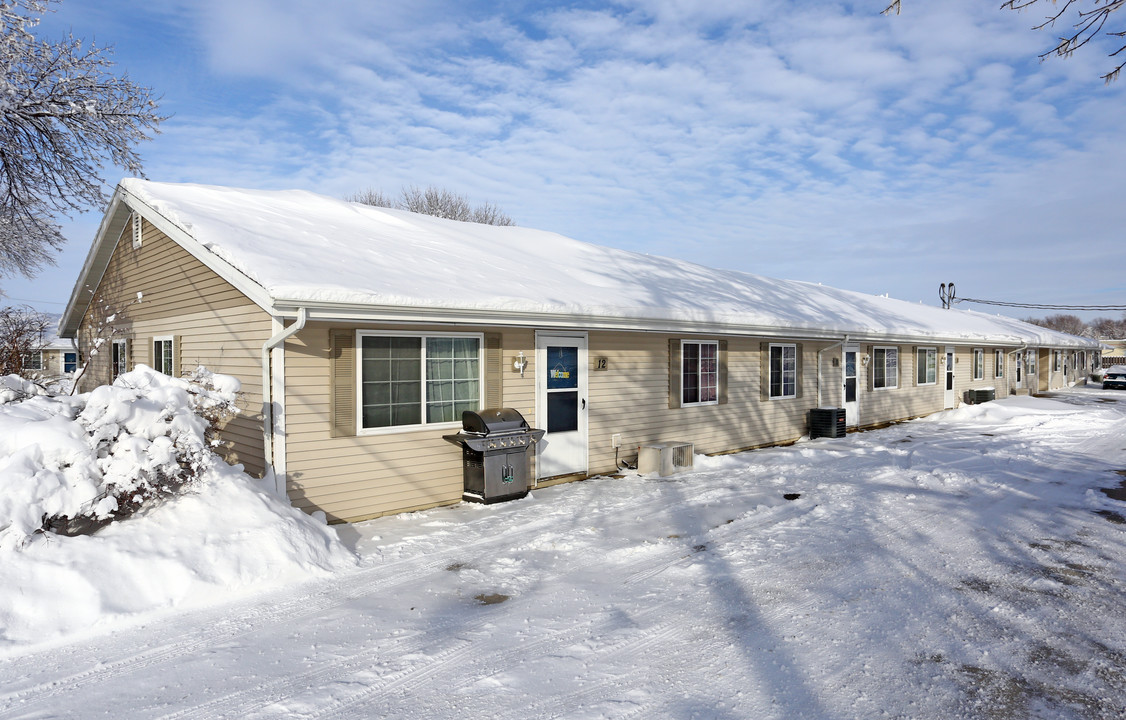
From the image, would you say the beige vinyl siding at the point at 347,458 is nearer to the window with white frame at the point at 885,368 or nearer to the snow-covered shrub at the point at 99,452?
the snow-covered shrub at the point at 99,452

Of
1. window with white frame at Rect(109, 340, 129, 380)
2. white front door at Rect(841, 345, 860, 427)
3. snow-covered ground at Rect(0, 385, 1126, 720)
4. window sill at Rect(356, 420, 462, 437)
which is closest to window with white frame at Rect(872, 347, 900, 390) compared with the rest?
white front door at Rect(841, 345, 860, 427)

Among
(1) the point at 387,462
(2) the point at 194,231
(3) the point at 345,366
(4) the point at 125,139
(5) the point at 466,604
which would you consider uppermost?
(4) the point at 125,139

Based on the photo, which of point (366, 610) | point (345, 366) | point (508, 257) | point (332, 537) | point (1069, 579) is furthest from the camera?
point (508, 257)

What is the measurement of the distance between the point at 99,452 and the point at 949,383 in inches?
830

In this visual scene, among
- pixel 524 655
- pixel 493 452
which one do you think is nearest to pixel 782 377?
pixel 493 452

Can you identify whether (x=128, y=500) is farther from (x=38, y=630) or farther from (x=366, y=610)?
(x=366, y=610)

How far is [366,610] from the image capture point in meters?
4.62

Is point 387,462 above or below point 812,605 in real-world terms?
above

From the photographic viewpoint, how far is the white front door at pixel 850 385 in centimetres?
1480

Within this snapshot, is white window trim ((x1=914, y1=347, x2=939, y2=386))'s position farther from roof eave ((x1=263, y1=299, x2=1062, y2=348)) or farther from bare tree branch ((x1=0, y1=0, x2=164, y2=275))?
bare tree branch ((x1=0, y1=0, x2=164, y2=275))

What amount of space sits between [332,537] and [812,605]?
13.5 ft

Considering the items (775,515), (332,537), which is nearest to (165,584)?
(332,537)

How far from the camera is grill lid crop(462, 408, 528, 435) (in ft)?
24.7

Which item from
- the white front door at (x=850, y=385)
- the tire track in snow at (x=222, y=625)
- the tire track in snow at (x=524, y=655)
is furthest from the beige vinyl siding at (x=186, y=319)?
the white front door at (x=850, y=385)
